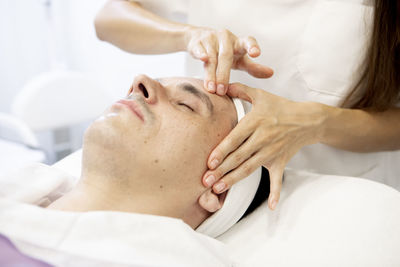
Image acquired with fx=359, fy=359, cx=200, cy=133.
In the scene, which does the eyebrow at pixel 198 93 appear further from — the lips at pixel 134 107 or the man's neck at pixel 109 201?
the man's neck at pixel 109 201

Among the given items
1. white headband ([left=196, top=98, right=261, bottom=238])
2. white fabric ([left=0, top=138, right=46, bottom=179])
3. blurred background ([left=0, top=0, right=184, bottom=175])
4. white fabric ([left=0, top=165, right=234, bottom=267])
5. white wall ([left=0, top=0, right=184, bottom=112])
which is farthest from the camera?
white wall ([left=0, top=0, right=184, bottom=112])

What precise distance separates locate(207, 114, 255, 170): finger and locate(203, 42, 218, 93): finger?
15 cm

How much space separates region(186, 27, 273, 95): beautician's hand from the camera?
0.97 metres

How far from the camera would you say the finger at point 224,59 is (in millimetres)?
970

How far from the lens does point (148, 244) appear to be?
789mm

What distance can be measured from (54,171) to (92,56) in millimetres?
2042

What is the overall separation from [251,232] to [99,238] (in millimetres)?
466

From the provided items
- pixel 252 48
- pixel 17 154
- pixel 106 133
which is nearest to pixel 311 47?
pixel 252 48

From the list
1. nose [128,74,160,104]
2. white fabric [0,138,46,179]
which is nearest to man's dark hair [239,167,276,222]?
nose [128,74,160,104]

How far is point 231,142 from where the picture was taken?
937 mm

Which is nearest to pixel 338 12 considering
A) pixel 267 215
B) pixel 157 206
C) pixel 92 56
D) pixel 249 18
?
pixel 249 18

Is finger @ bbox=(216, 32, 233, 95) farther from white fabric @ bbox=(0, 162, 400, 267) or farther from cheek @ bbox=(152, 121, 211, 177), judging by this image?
white fabric @ bbox=(0, 162, 400, 267)

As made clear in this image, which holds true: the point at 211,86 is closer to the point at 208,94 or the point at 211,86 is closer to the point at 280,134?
the point at 208,94

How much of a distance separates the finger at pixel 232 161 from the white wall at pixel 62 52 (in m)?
1.59
